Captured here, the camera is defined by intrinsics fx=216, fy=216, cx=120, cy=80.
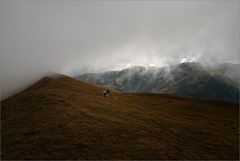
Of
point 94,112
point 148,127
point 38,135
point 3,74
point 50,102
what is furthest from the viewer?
point 3,74

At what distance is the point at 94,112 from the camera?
169 ft

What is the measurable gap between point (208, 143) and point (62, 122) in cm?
2756

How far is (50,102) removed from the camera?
185ft

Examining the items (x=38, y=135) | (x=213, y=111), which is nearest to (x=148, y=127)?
(x=38, y=135)

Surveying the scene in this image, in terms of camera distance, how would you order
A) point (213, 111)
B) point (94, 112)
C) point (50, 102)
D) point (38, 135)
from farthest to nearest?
point (213, 111), point (50, 102), point (94, 112), point (38, 135)

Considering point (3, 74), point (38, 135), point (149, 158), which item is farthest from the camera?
point (3, 74)

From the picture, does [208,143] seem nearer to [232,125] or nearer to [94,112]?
[232,125]

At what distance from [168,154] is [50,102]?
35448 mm

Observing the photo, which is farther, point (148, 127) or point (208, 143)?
point (148, 127)

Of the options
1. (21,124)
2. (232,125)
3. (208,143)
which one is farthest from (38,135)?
(232,125)

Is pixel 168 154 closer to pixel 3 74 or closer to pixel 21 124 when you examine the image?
pixel 21 124

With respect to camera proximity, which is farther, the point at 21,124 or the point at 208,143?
the point at 21,124

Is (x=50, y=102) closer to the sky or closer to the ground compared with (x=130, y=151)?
closer to the sky

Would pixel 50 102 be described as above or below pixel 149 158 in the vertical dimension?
above
